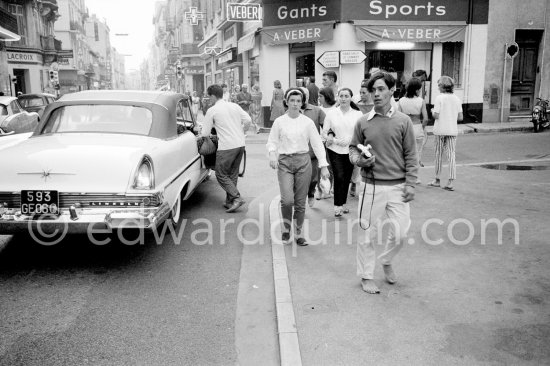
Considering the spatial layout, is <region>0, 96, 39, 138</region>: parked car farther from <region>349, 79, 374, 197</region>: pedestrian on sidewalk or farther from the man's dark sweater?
the man's dark sweater

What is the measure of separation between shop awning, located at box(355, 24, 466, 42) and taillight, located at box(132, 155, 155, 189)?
13776mm

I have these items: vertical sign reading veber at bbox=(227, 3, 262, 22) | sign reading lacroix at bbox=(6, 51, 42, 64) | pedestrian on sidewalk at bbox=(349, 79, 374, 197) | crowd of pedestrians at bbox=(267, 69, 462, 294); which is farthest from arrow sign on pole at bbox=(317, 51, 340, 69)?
sign reading lacroix at bbox=(6, 51, 42, 64)

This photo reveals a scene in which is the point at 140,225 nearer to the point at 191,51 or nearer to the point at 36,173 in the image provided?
the point at 36,173

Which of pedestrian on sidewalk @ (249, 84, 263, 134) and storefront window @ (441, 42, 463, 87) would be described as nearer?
storefront window @ (441, 42, 463, 87)

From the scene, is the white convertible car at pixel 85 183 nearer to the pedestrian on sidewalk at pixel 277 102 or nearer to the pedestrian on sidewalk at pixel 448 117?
the pedestrian on sidewalk at pixel 448 117

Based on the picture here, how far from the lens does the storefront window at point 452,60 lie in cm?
1862

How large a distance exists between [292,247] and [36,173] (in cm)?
272

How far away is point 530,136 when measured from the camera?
15234mm

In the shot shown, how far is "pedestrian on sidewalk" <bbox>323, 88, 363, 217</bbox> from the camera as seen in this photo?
6645 millimetres

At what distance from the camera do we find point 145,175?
195 inches

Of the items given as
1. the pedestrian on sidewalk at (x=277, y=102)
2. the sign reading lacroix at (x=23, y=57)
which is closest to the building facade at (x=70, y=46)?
the sign reading lacroix at (x=23, y=57)

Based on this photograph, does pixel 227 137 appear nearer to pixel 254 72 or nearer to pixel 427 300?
pixel 427 300

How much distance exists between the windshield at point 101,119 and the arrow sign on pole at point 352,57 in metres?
11.2

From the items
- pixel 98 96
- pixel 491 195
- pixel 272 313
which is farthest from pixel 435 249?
pixel 98 96
